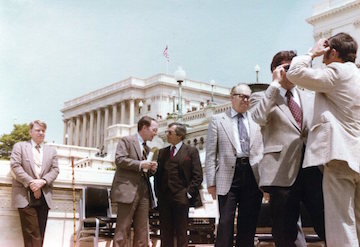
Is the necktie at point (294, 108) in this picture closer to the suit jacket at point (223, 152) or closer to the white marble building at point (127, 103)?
the suit jacket at point (223, 152)

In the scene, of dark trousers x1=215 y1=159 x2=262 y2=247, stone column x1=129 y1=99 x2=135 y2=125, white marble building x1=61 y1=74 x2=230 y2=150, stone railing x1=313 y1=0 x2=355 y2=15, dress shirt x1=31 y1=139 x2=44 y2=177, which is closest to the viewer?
dark trousers x1=215 y1=159 x2=262 y2=247

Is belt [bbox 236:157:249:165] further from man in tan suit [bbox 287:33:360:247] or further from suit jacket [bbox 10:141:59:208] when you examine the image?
suit jacket [bbox 10:141:59:208]

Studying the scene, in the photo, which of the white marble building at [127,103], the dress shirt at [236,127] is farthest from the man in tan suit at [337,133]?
the white marble building at [127,103]

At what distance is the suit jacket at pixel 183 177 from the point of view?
23.2 feet

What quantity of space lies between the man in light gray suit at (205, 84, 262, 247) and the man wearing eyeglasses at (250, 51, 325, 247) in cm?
74

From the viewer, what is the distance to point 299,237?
15.7 feet

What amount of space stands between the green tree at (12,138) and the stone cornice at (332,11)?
111 ft

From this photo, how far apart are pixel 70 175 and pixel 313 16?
133 feet

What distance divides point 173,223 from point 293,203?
271 centimetres

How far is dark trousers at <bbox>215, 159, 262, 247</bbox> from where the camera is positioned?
5492 mm

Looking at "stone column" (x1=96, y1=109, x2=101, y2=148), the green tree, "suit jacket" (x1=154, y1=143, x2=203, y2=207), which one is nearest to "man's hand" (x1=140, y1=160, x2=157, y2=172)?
"suit jacket" (x1=154, y1=143, x2=203, y2=207)

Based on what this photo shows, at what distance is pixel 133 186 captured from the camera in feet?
23.2

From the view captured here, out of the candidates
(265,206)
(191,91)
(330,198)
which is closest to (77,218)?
(265,206)

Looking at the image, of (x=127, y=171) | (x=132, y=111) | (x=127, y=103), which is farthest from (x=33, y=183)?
(x=127, y=103)
